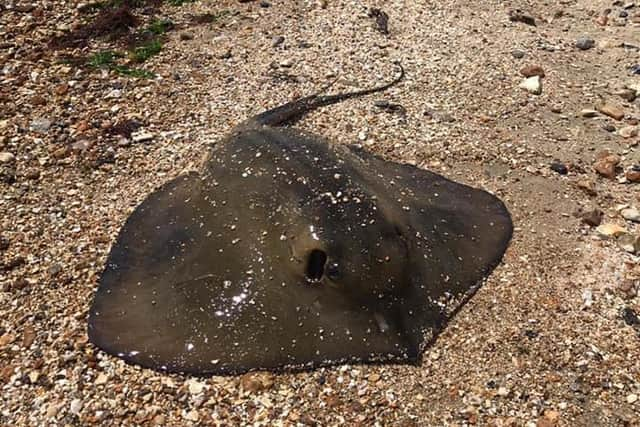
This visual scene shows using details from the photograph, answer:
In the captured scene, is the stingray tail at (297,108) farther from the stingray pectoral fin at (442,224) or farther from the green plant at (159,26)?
the green plant at (159,26)

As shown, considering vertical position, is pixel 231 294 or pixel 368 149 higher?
pixel 231 294

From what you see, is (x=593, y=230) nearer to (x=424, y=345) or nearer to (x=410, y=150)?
(x=410, y=150)

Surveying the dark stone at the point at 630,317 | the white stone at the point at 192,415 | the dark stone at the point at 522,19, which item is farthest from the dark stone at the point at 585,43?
the white stone at the point at 192,415

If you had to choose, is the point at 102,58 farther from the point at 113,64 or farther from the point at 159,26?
the point at 159,26

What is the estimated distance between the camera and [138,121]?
6.34 m

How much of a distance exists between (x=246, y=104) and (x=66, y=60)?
2.26 metres

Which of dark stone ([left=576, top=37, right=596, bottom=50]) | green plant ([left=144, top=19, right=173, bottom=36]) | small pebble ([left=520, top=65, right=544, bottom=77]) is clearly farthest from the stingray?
dark stone ([left=576, top=37, right=596, bottom=50])

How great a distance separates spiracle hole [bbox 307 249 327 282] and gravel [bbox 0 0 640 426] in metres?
0.68

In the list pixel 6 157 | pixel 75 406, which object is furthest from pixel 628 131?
pixel 6 157

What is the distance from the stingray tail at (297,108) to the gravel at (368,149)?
0.44 feet

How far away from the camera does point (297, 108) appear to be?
20.2ft

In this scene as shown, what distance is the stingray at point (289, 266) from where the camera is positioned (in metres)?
3.69

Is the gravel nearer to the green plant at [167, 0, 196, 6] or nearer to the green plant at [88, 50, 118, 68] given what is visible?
the green plant at [167, 0, 196, 6]

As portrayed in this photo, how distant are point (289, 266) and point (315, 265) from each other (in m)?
0.18
